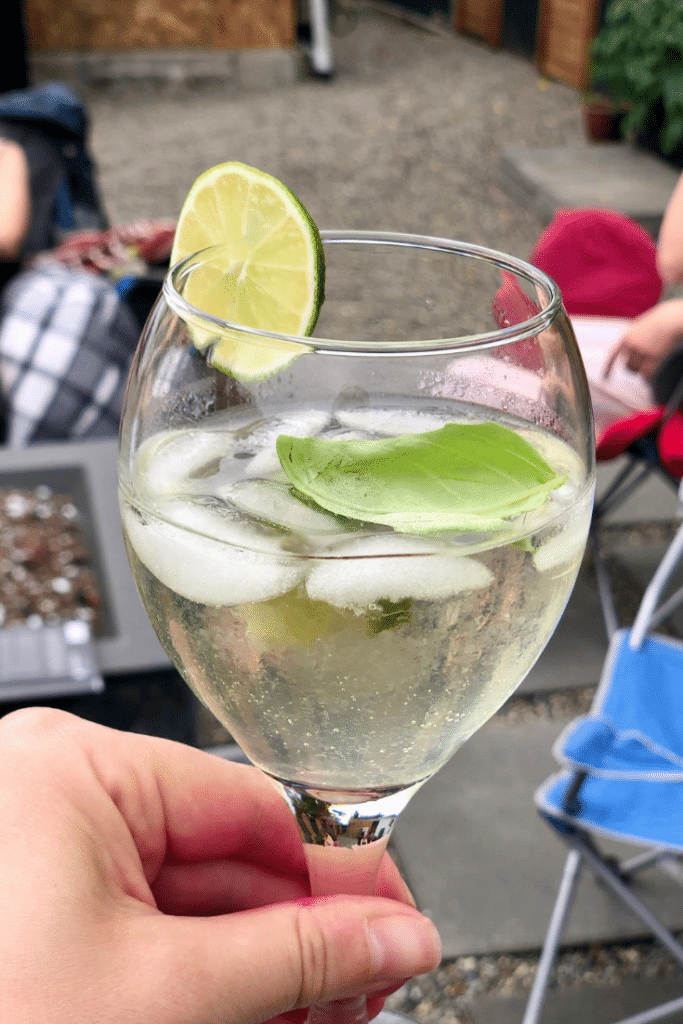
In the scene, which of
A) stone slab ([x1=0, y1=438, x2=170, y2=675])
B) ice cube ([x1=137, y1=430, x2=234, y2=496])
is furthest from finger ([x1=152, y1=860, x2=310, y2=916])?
stone slab ([x1=0, y1=438, x2=170, y2=675])

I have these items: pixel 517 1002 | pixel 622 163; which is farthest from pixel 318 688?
pixel 622 163

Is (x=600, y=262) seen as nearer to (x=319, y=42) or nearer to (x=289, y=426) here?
(x=289, y=426)

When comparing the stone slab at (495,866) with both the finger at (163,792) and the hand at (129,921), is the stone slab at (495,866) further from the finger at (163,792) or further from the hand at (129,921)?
the hand at (129,921)

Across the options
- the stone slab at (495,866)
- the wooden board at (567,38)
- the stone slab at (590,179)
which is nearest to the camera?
the stone slab at (495,866)

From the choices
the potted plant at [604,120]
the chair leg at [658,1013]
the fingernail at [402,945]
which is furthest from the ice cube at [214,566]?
the potted plant at [604,120]

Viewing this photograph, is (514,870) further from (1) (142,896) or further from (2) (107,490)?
(1) (142,896)

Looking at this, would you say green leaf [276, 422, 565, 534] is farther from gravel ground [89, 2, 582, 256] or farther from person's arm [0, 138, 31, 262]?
gravel ground [89, 2, 582, 256]
